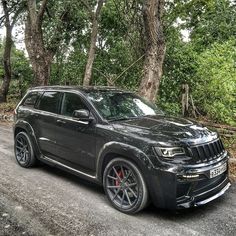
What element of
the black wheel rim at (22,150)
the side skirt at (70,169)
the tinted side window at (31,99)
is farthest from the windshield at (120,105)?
the black wheel rim at (22,150)

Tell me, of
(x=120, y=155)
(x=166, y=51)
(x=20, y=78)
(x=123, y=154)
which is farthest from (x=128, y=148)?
(x=20, y=78)

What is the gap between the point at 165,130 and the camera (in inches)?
191

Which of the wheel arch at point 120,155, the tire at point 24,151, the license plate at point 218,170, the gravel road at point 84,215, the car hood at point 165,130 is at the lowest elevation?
the gravel road at point 84,215

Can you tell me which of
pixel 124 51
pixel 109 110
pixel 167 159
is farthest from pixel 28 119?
pixel 124 51

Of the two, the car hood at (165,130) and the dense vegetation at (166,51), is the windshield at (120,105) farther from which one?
the dense vegetation at (166,51)

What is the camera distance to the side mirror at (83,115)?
5.35m

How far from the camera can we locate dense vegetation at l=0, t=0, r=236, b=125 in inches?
430

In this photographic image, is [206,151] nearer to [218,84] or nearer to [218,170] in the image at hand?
[218,170]

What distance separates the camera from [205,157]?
4.71 m

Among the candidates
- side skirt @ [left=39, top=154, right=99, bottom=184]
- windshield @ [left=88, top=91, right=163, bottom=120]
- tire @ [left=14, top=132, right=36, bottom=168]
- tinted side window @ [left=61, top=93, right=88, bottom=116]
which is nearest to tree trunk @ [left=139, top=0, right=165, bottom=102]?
windshield @ [left=88, top=91, right=163, bottom=120]

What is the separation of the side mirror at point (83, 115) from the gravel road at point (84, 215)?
1255 millimetres

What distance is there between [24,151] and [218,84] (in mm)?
6378

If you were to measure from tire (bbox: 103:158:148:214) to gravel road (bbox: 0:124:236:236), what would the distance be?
0.14m

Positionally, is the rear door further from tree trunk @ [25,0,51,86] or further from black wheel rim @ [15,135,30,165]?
tree trunk @ [25,0,51,86]
